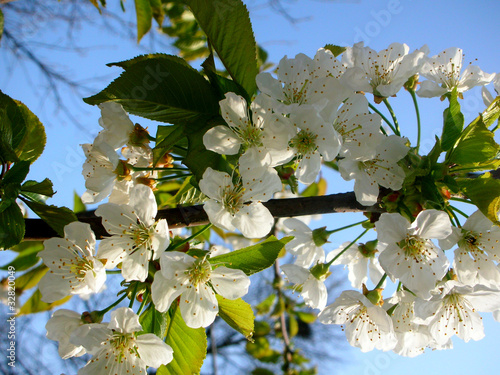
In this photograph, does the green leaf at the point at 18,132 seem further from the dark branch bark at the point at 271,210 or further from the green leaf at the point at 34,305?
the green leaf at the point at 34,305

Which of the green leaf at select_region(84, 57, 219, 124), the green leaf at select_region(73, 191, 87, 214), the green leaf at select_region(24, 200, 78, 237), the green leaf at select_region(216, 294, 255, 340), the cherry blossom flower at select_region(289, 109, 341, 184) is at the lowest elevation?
the green leaf at select_region(216, 294, 255, 340)

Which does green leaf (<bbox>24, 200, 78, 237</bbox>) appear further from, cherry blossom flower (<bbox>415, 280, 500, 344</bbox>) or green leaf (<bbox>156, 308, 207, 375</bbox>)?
cherry blossom flower (<bbox>415, 280, 500, 344</bbox>)

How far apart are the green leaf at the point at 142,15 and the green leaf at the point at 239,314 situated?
161cm

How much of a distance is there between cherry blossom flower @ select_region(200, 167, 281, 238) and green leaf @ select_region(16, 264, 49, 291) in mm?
1313

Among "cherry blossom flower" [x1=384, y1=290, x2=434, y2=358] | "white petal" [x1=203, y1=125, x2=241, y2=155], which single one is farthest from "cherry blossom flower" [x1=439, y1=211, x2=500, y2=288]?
"white petal" [x1=203, y1=125, x2=241, y2=155]

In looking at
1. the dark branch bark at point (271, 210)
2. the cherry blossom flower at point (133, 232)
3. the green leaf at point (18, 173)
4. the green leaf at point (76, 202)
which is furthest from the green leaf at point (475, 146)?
the green leaf at point (76, 202)

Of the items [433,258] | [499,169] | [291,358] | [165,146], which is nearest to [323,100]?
[165,146]

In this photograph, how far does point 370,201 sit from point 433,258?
23 cm

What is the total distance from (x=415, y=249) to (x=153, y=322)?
740mm

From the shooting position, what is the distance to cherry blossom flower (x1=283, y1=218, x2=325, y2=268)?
4.77ft

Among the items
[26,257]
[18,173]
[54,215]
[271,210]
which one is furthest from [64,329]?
[26,257]

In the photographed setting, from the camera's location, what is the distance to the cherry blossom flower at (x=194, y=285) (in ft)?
2.99

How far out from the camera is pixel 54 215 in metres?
1.00

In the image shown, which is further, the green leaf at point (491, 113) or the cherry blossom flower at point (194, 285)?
the green leaf at point (491, 113)
